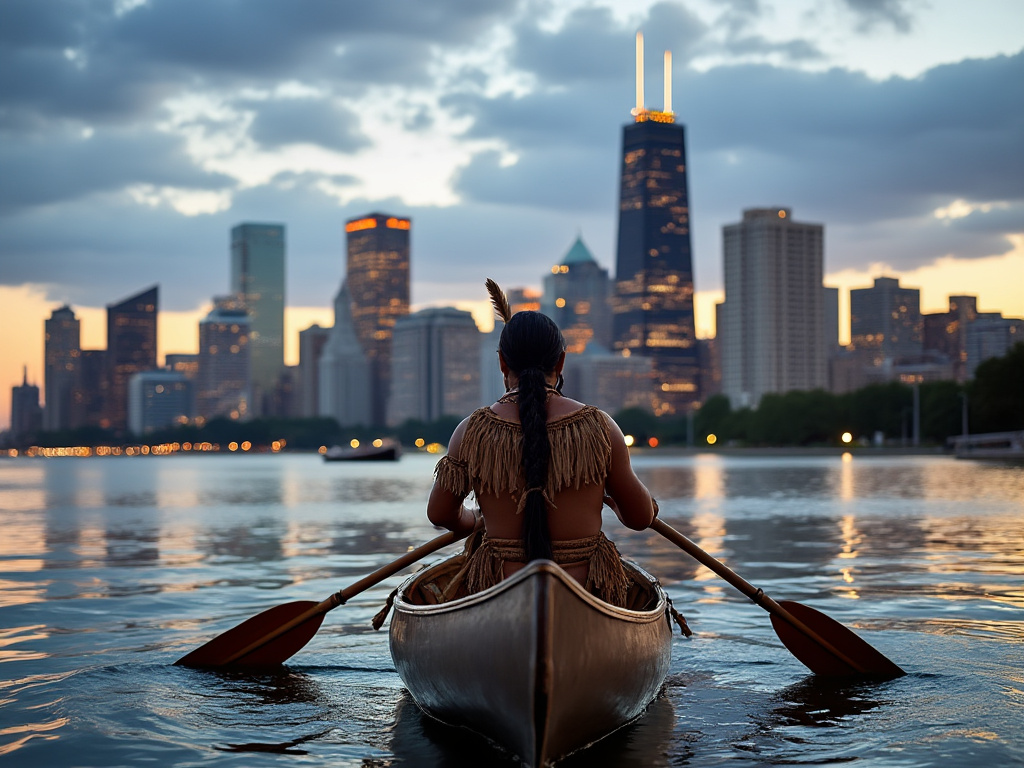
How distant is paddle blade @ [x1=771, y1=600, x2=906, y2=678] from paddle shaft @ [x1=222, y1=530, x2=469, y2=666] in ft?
9.14

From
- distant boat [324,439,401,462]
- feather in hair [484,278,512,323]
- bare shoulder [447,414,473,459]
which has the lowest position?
distant boat [324,439,401,462]

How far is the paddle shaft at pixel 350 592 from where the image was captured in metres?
8.22

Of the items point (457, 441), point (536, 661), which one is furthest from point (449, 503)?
point (536, 661)

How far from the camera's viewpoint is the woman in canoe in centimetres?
618

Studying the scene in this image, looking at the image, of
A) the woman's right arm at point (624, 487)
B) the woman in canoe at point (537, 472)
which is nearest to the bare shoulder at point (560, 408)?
the woman in canoe at point (537, 472)

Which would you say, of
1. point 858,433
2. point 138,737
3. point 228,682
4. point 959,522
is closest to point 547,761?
point 138,737

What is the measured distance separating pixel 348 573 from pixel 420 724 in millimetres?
→ 9078

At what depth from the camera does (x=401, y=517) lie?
29859mm

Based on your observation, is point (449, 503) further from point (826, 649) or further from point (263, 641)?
point (826, 649)

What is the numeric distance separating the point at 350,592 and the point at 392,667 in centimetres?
116

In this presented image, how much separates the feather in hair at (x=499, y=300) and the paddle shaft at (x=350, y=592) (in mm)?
1533

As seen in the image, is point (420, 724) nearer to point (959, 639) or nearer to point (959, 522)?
point (959, 639)

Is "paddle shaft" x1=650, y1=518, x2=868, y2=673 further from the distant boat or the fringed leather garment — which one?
the distant boat

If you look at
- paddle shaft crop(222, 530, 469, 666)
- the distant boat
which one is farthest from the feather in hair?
the distant boat
